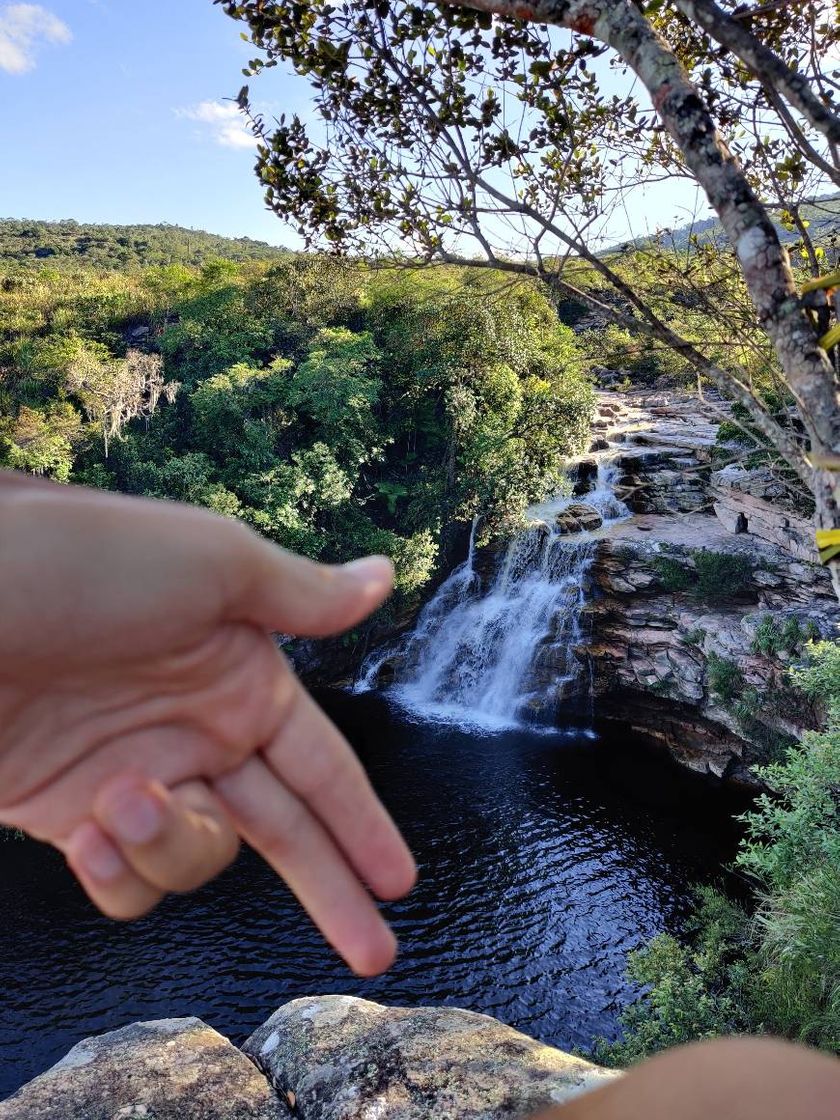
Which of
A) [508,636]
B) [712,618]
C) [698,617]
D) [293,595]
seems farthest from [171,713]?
[508,636]

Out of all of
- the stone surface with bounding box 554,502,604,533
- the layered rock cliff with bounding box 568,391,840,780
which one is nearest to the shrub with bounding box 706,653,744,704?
the layered rock cliff with bounding box 568,391,840,780

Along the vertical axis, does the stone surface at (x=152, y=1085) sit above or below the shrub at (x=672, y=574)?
below

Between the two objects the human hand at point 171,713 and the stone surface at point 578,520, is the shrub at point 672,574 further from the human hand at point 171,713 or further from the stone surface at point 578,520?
the human hand at point 171,713

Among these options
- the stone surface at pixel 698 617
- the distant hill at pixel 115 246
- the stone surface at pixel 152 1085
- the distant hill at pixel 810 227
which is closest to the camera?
the distant hill at pixel 810 227

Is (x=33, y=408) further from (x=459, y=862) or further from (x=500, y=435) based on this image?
(x=459, y=862)

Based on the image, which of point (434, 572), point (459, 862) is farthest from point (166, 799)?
point (434, 572)

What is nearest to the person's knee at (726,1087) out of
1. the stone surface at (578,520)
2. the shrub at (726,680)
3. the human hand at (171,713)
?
the human hand at (171,713)

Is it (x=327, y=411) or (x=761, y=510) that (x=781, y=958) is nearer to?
(x=761, y=510)
